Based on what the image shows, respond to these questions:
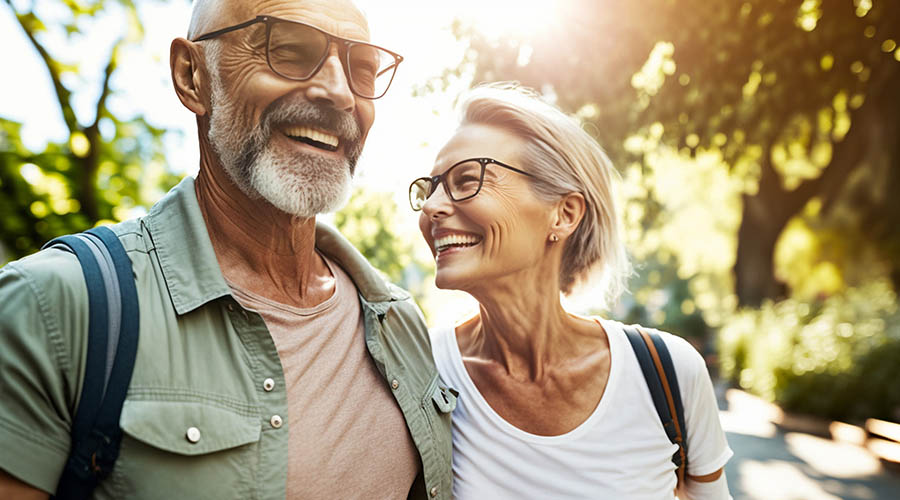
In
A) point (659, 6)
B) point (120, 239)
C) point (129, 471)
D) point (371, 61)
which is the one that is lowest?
point (129, 471)

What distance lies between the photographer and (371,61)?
213 cm

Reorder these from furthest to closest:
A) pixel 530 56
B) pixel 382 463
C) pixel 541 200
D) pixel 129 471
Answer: pixel 530 56 < pixel 541 200 < pixel 382 463 < pixel 129 471

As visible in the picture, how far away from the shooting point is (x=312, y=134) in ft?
6.68

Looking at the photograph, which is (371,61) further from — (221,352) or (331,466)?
(331,466)

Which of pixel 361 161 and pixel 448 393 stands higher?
pixel 361 161

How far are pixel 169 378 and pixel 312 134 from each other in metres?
0.84

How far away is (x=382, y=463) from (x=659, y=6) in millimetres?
5163

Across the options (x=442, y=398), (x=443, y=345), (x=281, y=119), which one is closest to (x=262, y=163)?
(x=281, y=119)

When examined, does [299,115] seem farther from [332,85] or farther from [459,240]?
[459,240]

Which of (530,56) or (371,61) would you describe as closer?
(371,61)

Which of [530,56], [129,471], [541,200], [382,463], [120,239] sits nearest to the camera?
[129,471]

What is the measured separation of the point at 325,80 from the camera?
1.99 metres

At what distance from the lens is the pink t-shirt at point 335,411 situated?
1850 mm

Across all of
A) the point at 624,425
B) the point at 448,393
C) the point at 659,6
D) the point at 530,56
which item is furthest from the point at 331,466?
the point at 659,6
